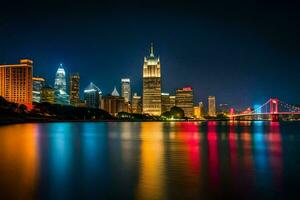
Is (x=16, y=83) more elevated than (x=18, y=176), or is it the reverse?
(x=16, y=83)

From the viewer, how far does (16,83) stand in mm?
187125

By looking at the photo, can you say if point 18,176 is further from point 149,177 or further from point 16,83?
point 16,83

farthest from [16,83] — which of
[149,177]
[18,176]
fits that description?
[149,177]

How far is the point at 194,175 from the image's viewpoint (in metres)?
18.0

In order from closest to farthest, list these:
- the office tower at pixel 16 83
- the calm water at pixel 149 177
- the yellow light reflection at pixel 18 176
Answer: the yellow light reflection at pixel 18 176
the calm water at pixel 149 177
the office tower at pixel 16 83

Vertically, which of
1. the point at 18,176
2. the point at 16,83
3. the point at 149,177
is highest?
the point at 16,83

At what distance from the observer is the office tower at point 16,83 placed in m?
184

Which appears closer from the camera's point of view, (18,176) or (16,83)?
(18,176)

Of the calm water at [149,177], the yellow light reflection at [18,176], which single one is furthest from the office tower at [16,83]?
the calm water at [149,177]

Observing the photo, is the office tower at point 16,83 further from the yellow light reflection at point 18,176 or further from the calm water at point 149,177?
the calm water at point 149,177

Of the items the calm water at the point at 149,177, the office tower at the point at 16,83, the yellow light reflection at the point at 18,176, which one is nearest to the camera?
the yellow light reflection at the point at 18,176

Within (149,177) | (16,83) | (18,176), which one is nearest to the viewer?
(18,176)

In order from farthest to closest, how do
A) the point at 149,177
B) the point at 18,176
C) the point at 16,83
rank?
the point at 16,83
the point at 149,177
the point at 18,176

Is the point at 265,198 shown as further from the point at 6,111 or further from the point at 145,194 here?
the point at 6,111
